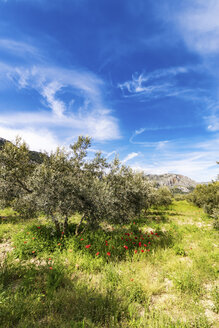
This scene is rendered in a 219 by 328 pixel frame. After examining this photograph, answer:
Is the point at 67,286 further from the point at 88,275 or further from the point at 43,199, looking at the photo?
the point at 43,199

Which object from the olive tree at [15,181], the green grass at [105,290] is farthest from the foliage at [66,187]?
the green grass at [105,290]

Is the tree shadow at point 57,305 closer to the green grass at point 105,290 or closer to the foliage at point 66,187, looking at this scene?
the green grass at point 105,290

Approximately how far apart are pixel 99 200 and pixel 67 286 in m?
3.92

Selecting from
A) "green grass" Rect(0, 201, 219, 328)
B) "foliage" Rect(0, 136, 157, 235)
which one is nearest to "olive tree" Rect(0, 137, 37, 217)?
"foliage" Rect(0, 136, 157, 235)

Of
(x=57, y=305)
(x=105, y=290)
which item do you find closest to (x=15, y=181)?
(x=57, y=305)

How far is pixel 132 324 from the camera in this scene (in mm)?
3670

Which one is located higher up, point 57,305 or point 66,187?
point 66,187

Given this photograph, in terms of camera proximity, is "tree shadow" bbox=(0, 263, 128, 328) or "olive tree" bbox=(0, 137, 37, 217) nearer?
"tree shadow" bbox=(0, 263, 128, 328)

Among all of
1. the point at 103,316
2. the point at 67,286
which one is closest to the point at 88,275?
the point at 67,286

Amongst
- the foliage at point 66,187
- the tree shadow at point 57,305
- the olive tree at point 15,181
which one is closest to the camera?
the tree shadow at point 57,305

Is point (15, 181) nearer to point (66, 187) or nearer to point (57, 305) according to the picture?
point (66, 187)

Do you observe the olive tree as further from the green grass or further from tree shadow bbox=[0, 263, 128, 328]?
tree shadow bbox=[0, 263, 128, 328]

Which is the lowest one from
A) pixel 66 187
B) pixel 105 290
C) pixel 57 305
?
pixel 105 290

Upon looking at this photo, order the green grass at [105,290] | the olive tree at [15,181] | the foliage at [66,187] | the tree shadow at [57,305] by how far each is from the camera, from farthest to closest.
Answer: the olive tree at [15,181] < the foliage at [66,187] < the green grass at [105,290] < the tree shadow at [57,305]
